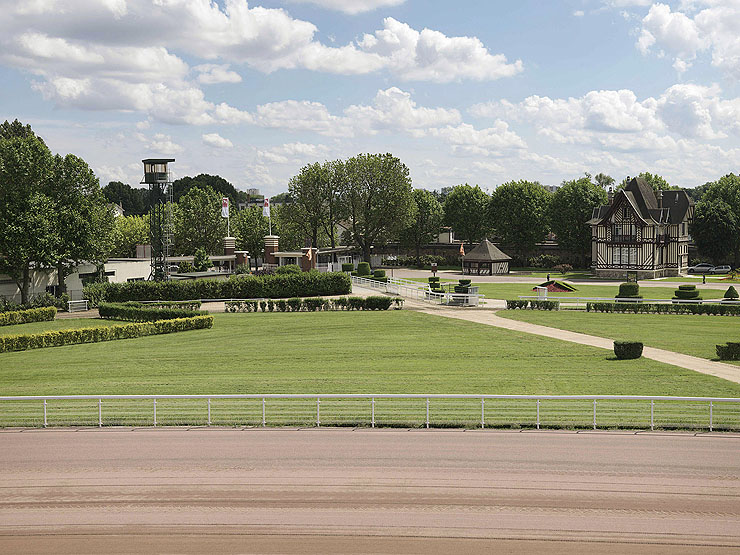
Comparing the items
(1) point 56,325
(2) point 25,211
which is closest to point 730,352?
(1) point 56,325

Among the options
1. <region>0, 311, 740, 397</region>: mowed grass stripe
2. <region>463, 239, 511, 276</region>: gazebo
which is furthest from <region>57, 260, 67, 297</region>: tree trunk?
<region>463, 239, 511, 276</region>: gazebo

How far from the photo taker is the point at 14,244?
165 ft

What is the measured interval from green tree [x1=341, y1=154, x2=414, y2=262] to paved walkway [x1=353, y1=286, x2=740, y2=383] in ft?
130

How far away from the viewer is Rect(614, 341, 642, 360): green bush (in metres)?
Result: 28.7

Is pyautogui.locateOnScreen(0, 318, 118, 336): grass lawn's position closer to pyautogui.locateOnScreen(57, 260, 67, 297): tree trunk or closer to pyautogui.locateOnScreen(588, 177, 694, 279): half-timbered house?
pyautogui.locateOnScreen(57, 260, 67, 297): tree trunk

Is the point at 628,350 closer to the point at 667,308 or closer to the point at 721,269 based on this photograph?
the point at 667,308

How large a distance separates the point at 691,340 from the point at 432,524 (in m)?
27.2

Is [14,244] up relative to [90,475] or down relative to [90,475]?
up

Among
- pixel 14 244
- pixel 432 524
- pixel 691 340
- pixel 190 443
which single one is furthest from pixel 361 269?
pixel 432 524

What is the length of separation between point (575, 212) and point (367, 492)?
285ft

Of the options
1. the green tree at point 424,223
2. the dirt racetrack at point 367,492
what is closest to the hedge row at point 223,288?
the dirt racetrack at point 367,492

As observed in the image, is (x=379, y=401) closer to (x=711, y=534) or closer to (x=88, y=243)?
(x=711, y=534)

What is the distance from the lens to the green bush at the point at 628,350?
28.7 meters

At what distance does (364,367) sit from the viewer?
27.1 metres
